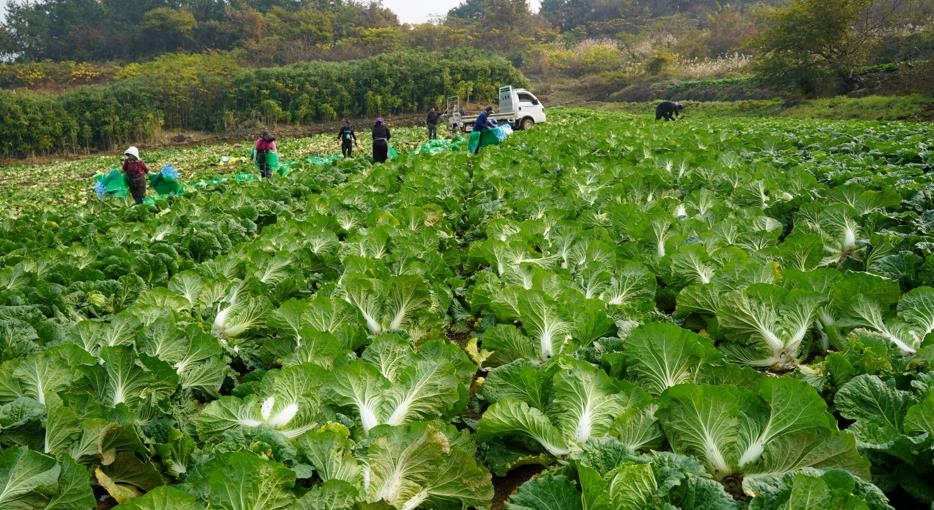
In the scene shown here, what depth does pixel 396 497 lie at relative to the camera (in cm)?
195

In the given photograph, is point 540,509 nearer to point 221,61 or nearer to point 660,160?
point 660,160

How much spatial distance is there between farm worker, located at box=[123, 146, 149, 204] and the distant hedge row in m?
37.6

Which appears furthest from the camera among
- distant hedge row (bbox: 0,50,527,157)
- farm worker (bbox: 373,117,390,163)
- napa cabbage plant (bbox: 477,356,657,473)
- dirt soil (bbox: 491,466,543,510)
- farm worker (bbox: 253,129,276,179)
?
distant hedge row (bbox: 0,50,527,157)

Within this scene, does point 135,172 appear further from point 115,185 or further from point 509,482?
point 509,482

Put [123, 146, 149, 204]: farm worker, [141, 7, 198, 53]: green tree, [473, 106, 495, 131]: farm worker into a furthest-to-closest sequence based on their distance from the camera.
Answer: [141, 7, 198, 53]: green tree, [473, 106, 495, 131]: farm worker, [123, 146, 149, 204]: farm worker

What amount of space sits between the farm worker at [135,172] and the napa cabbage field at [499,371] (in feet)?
21.6

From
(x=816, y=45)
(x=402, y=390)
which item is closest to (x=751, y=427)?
(x=402, y=390)

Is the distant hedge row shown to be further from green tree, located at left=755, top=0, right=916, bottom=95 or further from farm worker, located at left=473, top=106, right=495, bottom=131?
farm worker, located at left=473, top=106, right=495, bottom=131

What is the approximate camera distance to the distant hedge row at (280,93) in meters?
43.6

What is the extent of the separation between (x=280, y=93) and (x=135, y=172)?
133ft

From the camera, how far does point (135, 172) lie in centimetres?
1107

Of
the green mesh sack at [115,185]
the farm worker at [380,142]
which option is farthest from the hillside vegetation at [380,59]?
the green mesh sack at [115,185]

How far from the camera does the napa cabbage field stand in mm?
1796

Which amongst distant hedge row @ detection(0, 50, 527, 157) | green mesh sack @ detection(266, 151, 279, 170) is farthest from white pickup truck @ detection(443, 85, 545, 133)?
distant hedge row @ detection(0, 50, 527, 157)
